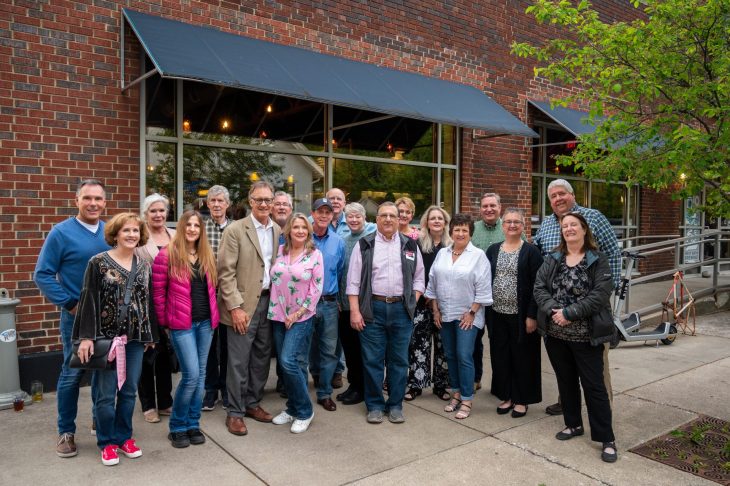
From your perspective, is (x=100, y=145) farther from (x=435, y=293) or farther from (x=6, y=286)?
(x=435, y=293)

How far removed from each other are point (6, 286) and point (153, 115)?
2.32m

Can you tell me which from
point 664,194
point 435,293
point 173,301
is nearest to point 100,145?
point 173,301

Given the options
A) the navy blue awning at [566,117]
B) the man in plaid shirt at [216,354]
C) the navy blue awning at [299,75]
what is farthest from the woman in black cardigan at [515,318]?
the navy blue awning at [566,117]

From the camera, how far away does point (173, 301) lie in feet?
13.4

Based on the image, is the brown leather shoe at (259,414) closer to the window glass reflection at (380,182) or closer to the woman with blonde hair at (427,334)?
the woman with blonde hair at (427,334)

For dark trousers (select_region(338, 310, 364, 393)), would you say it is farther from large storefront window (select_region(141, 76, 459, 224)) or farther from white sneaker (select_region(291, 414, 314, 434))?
large storefront window (select_region(141, 76, 459, 224))

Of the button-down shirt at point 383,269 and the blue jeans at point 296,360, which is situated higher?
the button-down shirt at point 383,269

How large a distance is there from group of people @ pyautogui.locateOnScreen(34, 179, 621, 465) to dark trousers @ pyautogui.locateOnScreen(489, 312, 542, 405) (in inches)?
0.5

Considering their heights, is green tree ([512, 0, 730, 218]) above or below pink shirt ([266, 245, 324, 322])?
above

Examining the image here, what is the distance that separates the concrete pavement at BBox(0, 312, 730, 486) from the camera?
12.5 ft

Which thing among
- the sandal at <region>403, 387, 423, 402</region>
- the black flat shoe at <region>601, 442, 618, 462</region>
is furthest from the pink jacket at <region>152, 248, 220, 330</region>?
the black flat shoe at <region>601, 442, 618, 462</region>

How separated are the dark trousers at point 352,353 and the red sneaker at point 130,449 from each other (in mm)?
2005

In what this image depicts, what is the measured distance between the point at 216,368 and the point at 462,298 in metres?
2.28

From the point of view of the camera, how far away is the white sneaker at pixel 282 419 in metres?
4.72
